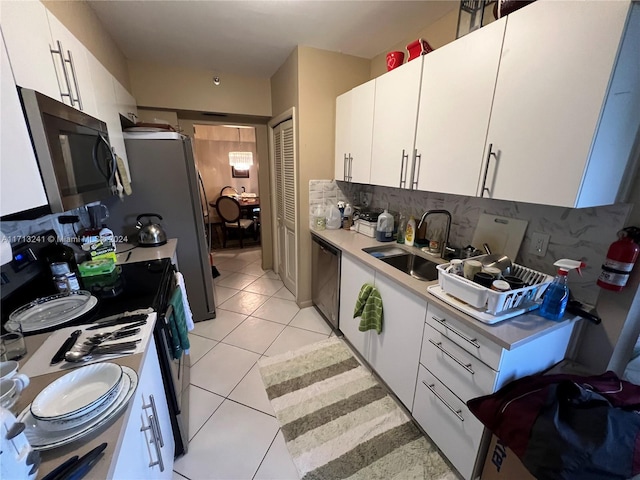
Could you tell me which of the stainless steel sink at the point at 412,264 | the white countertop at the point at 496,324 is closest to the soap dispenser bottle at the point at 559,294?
the white countertop at the point at 496,324

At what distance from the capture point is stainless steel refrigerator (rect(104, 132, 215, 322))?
2119 millimetres

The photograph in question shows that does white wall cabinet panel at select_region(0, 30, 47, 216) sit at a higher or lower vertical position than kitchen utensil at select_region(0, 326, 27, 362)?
higher

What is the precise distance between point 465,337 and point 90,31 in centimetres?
283

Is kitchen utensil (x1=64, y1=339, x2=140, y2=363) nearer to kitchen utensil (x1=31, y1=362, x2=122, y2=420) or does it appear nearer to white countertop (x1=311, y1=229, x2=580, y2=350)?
kitchen utensil (x1=31, y1=362, x2=122, y2=420)

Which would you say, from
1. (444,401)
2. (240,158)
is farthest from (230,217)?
(444,401)

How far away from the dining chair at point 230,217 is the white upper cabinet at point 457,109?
367cm

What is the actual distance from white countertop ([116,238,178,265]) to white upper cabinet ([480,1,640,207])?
2.14 metres

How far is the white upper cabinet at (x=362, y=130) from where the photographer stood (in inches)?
77.7

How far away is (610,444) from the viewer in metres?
0.80

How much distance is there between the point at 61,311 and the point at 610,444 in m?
2.08

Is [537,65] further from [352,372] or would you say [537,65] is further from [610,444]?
[352,372]

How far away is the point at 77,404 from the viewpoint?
70 centimetres

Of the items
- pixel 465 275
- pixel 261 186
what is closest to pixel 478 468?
pixel 465 275

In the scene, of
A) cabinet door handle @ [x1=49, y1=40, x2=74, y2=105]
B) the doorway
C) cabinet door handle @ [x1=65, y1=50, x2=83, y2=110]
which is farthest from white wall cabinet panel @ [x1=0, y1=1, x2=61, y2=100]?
the doorway
